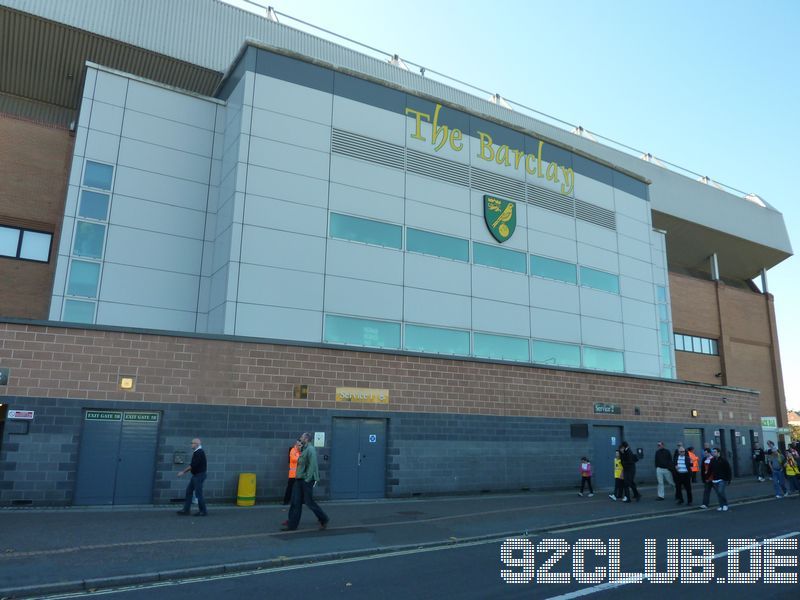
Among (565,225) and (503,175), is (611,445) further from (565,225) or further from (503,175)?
(503,175)

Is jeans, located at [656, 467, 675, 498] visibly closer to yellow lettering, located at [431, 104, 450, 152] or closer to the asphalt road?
the asphalt road

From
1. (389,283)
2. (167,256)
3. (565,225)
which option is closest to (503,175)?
(565,225)

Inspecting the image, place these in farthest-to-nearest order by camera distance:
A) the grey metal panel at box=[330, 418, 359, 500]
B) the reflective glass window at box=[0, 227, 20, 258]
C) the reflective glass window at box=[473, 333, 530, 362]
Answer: the reflective glass window at box=[473, 333, 530, 362] < the reflective glass window at box=[0, 227, 20, 258] < the grey metal panel at box=[330, 418, 359, 500]

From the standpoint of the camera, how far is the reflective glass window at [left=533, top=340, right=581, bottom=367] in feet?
79.9

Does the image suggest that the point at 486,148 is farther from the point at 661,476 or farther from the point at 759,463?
the point at 759,463

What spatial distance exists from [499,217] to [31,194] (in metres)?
18.1

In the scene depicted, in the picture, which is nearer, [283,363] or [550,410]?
[283,363]

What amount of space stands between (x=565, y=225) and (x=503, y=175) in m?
3.89

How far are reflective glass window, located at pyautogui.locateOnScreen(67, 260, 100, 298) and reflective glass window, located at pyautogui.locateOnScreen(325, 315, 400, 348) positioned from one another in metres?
7.58

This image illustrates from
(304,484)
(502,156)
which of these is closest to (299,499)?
(304,484)

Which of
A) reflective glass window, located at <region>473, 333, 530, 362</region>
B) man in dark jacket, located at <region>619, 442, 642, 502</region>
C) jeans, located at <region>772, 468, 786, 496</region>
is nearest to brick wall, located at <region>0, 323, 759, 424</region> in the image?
reflective glass window, located at <region>473, 333, 530, 362</region>

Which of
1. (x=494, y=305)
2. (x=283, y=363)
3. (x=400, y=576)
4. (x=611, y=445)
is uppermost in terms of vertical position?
(x=494, y=305)

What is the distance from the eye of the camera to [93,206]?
1964 cm

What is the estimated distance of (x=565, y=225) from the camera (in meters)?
26.9
